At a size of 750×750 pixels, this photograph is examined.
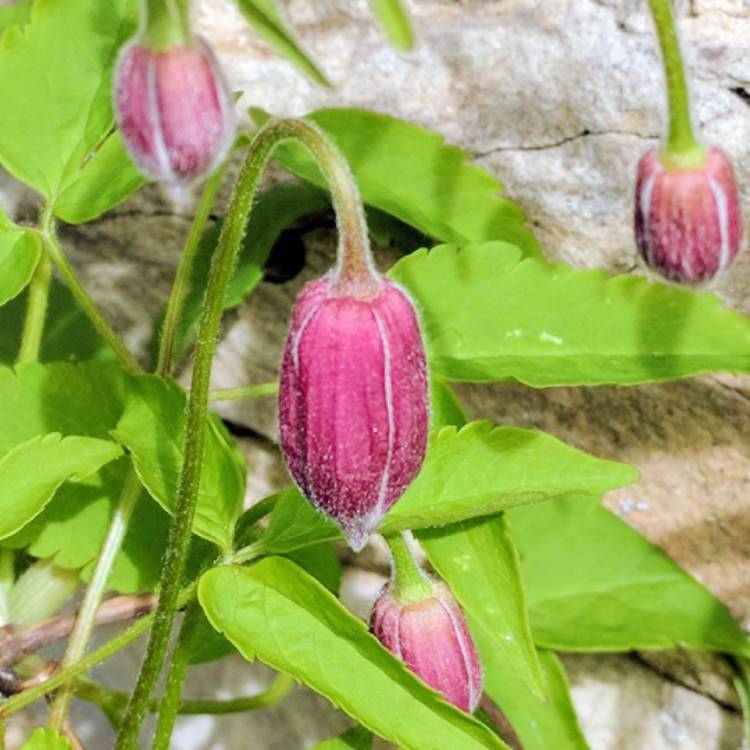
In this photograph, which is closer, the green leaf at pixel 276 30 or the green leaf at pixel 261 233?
the green leaf at pixel 276 30

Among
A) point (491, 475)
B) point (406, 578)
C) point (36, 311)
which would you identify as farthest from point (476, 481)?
point (36, 311)

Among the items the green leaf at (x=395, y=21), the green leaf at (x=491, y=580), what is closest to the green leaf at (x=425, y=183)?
the green leaf at (x=491, y=580)

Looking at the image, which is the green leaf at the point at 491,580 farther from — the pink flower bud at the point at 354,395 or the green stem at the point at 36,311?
the green stem at the point at 36,311

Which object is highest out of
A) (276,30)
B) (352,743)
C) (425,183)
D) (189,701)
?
(276,30)

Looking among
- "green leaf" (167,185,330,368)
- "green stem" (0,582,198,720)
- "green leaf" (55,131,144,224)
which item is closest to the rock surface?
"green leaf" (167,185,330,368)

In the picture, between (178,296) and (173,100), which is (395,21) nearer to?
(173,100)

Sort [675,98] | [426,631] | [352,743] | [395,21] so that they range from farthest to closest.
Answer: [352,743]
[426,631]
[675,98]
[395,21]

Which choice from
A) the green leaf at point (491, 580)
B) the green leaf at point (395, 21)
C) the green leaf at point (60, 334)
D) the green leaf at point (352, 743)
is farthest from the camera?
the green leaf at point (60, 334)
